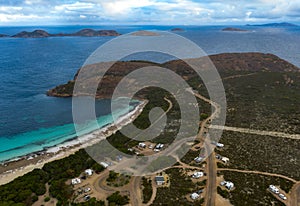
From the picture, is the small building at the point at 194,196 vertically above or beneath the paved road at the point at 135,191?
above

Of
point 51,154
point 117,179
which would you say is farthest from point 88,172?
point 51,154

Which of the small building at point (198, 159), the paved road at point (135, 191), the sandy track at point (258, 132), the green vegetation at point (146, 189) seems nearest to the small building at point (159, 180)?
the green vegetation at point (146, 189)

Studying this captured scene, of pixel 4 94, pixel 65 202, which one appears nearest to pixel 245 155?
pixel 65 202

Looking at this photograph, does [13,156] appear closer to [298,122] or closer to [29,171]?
[29,171]

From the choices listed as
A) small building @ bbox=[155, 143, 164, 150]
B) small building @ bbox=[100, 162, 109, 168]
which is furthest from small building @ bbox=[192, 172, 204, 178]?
small building @ bbox=[100, 162, 109, 168]

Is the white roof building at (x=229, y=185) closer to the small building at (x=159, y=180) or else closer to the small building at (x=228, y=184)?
the small building at (x=228, y=184)

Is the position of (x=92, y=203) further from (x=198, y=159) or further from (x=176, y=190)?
(x=198, y=159)

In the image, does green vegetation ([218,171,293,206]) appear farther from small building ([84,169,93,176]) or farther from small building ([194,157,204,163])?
small building ([84,169,93,176])
